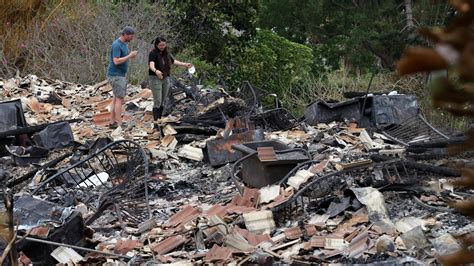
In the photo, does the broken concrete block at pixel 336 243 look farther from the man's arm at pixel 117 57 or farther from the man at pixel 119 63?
the man's arm at pixel 117 57

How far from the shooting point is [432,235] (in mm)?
5027

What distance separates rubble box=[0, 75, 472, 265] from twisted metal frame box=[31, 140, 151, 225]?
18 millimetres

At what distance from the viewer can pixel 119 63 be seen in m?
10.3

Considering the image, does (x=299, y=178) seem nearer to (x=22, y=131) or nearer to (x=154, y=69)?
(x=154, y=69)

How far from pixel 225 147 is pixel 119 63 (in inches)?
96.5

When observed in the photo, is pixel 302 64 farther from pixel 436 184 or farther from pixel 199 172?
pixel 436 184

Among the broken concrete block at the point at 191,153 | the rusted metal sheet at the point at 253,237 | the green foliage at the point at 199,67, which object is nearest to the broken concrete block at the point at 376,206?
the rusted metal sheet at the point at 253,237

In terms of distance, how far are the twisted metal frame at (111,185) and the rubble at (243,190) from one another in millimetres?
18

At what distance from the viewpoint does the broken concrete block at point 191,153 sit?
30.4 ft

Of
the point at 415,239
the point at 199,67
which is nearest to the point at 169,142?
the point at 415,239

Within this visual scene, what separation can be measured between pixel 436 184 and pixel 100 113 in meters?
7.52

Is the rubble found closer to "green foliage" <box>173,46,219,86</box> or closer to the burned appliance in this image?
the burned appliance

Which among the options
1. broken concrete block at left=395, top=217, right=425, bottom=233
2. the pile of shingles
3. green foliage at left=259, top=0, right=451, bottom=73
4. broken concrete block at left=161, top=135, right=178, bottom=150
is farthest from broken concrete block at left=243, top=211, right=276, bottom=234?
green foliage at left=259, top=0, right=451, bottom=73

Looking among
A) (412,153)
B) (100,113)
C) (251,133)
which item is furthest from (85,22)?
(412,153)
